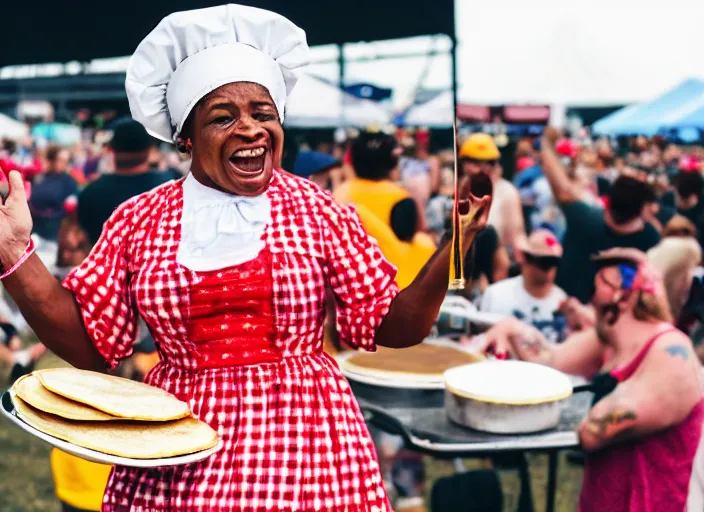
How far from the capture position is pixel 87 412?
44.4 inches

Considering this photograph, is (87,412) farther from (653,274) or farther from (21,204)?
(653,274)

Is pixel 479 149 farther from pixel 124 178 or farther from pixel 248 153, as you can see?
pixel 248 153

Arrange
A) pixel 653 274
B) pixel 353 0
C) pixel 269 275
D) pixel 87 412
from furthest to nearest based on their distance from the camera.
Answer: pixel 653 274
pixel 353 0
pixel 269 275
pixel 87 412

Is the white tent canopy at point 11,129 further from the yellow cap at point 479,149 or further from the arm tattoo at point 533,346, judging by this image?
the arm tattoo at point 533,346

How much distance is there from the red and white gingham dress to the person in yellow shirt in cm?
175

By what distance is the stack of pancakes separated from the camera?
1.10m

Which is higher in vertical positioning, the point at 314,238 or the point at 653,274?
the point at 314,238

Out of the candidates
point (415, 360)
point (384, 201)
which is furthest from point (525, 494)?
point (384, 201)

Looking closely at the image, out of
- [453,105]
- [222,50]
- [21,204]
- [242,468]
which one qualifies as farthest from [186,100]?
[242,468]

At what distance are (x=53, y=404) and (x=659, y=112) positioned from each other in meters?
12.5

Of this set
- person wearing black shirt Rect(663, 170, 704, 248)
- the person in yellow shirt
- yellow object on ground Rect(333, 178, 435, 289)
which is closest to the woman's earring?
yellow object on ground Rect(333, 178, 435, 289)

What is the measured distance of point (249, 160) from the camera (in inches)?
49.3

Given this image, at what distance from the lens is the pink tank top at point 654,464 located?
7.64 feet

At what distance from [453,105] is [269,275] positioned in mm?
393
